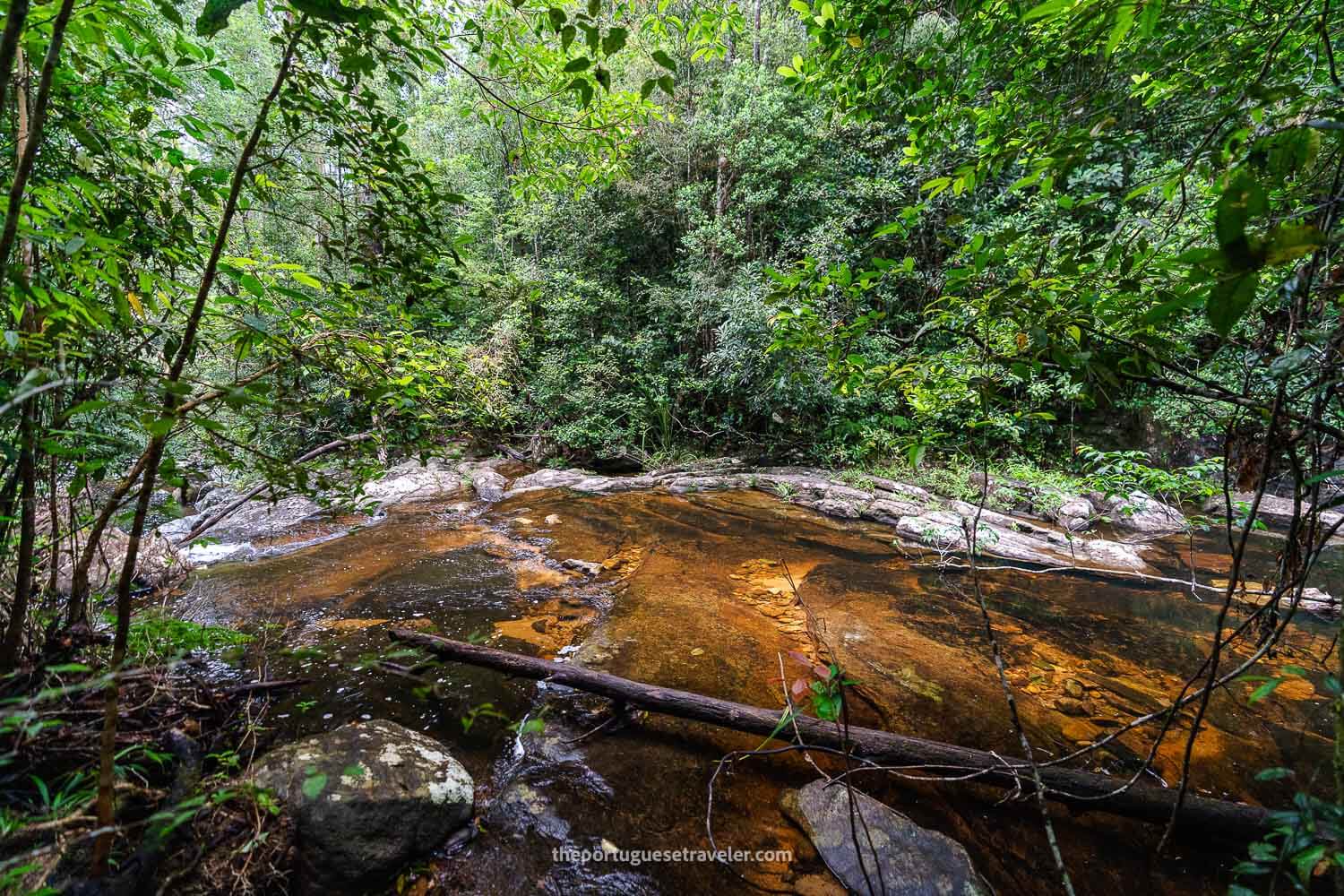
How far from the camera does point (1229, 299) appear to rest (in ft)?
2.36

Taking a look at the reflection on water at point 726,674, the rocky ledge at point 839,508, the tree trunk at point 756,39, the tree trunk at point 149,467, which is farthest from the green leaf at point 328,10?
the tree trunk at point 756,39

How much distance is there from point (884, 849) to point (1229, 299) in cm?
238

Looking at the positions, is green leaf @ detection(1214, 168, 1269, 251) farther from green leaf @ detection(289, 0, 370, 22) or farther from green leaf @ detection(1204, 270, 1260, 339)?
green leaf @ detection(289, 0, 370, 22)

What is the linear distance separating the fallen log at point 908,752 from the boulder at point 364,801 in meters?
0.71

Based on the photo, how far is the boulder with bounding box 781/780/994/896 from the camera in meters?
1.93

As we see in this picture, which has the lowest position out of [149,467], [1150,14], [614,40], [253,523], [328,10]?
[253,523]

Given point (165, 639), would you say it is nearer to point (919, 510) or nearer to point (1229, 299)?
point (1229, 299)

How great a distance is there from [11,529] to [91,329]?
3.69ft

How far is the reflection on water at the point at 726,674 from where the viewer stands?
2158mm

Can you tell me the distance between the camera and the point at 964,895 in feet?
6.26

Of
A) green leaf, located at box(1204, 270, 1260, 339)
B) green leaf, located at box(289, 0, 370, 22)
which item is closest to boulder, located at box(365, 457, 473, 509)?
green leaf, located at box(289, 0, 370, 22)

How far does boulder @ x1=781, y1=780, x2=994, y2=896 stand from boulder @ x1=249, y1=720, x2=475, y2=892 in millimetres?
1655

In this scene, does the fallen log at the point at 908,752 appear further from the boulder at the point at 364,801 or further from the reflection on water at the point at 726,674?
the boulder at the point at 364,801

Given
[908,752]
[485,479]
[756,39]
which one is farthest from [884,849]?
[756,39]
